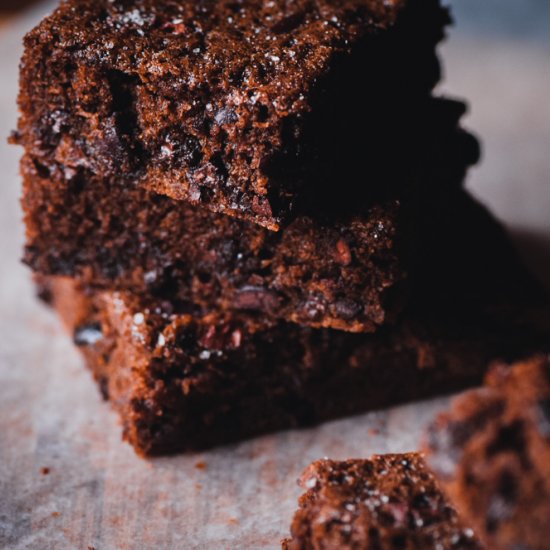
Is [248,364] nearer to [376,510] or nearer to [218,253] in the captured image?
[218,253]

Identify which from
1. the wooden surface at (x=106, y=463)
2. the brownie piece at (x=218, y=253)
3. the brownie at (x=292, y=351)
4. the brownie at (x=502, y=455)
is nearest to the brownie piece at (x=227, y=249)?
the brownie piece at (x=218, y=253)

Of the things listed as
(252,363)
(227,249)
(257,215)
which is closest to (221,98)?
(257,215)

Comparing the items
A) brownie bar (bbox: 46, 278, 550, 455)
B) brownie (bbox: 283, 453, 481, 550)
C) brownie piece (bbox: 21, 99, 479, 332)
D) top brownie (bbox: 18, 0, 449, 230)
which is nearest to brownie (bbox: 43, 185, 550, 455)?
brownie bar (bbox: 46, 278, 550, 455)

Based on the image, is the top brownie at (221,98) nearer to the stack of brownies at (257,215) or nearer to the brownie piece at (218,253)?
the stack of brownies at (257,215)

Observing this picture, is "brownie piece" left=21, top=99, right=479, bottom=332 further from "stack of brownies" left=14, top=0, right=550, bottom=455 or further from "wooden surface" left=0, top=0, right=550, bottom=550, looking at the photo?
"wooden surface" left=0, top=0, right=550, bottom=550

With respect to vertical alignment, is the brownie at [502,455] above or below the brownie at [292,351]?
above

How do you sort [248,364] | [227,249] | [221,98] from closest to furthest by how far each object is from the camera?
[221,98]
[227,249]
[248,364]
